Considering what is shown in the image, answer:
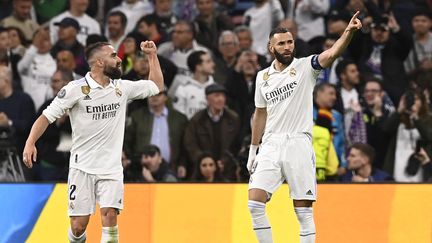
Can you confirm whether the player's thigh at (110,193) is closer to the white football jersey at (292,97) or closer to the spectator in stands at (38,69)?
the white football jersey at (292,97)

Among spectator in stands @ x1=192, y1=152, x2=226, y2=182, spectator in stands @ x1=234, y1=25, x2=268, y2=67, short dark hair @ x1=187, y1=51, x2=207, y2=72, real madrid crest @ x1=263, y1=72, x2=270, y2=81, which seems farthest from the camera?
spectator in stands @ x1=234, y1=25, x2=268, y2=67

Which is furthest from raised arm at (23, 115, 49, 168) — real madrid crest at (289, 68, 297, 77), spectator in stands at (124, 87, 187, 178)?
spectator in stands at (124, 87, 187, 178)

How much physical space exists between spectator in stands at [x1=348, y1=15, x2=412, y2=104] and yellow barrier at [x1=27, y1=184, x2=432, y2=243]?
4.26m

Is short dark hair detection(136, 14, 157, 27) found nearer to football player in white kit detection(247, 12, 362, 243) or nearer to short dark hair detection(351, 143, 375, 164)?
short dark hair detection(351, 143, 375, 164)

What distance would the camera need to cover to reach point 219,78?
56.2 feet

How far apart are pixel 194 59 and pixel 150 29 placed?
107 cm

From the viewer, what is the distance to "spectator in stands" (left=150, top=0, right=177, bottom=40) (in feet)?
58.3

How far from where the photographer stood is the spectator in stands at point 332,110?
1551 centimetres

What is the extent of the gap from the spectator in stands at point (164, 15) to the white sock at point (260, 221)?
20.7ft

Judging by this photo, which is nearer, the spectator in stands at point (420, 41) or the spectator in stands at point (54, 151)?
the spectator in stands at point (54, 151)

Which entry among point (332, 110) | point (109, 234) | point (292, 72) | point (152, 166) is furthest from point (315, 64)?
point (152, 166)

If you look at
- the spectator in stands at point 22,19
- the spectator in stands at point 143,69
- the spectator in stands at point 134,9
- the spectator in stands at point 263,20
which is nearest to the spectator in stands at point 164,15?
the spectator in stands at point 134,9

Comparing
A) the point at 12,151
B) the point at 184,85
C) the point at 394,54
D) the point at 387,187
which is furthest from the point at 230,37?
the point at 387,187

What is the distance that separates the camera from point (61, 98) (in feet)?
39.6
